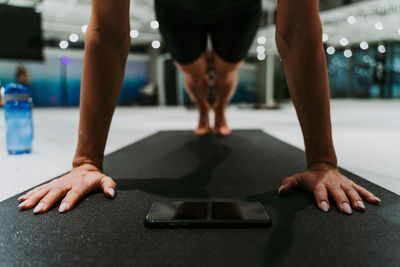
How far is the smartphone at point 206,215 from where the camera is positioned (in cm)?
73

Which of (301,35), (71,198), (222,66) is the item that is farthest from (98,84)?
(222,66)

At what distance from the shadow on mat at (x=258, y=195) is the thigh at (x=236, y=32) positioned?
0.80m

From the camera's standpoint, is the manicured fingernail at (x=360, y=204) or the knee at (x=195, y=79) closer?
the manicured fingernail at (x=360, y=204)

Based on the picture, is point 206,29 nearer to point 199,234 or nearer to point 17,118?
point 17,118

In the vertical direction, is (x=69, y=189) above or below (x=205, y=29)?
below

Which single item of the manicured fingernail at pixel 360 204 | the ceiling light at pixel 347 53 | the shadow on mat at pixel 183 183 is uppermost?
the ceiling light at pixel 347 53

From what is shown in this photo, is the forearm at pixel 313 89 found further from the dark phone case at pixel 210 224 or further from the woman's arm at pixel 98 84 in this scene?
the woman's arm at pixel 98 84

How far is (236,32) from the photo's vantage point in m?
1.91

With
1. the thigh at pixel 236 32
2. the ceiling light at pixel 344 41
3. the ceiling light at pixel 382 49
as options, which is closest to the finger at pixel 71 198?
the thigh at pixel 236 32

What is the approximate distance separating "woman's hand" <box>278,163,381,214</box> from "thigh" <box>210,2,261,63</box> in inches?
46.0

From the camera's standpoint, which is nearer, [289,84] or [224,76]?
[289,84]

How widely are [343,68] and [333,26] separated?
455 centimetres

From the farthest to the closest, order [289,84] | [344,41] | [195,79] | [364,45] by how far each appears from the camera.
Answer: [364,45] < [344,41] < [195,79] < [289,84]

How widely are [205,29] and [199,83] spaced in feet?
2.08
